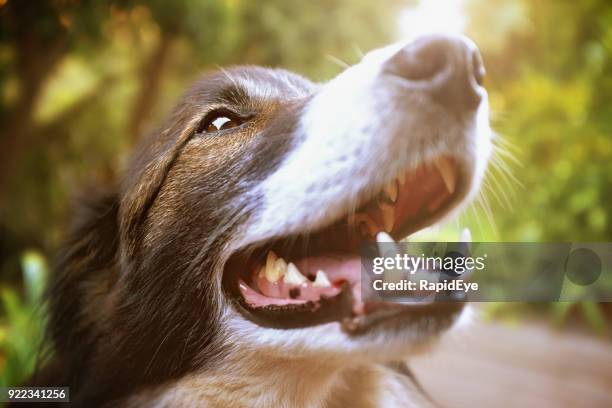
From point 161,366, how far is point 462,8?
1.77 meters

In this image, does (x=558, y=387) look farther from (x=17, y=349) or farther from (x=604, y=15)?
(x=17, y=349)

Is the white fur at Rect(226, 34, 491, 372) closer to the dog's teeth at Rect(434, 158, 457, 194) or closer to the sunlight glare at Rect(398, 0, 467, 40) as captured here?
the dog's teeth at Rect(434, 158, 457, 194)

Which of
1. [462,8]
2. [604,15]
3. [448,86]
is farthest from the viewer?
[604,15]

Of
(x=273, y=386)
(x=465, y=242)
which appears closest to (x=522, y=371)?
(x=465, y=242)

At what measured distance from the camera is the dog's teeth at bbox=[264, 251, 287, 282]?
1328 mm

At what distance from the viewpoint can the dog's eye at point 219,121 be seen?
150 cm

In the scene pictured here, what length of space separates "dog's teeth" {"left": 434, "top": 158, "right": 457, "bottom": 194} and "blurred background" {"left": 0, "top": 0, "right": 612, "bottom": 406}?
2.31 feet

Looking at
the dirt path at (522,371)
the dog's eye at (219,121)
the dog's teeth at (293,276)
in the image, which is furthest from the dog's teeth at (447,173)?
the dirt path at (522,371)

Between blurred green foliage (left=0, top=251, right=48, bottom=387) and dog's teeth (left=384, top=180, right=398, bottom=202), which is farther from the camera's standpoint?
blurred green foliage (left=0, top=251, right=48, bottom=387)

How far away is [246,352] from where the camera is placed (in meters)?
1.31

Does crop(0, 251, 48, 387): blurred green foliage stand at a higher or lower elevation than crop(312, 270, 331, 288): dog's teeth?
higher

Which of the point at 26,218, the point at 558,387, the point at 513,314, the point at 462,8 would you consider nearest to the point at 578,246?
the point at 558,387

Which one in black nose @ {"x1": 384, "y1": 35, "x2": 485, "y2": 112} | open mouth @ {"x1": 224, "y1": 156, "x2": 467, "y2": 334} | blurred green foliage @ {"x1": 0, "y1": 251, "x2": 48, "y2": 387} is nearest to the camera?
black nose @ {"x1": 384, "y1": 35, "x2": 485, "y2": 112}

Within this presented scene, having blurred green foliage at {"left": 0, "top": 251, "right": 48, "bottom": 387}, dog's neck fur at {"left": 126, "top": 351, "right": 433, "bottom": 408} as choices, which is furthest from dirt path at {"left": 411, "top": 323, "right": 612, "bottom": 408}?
blurred green foliage at {"left": 0, "top": 251, "right": 48, "bottom": 387}
